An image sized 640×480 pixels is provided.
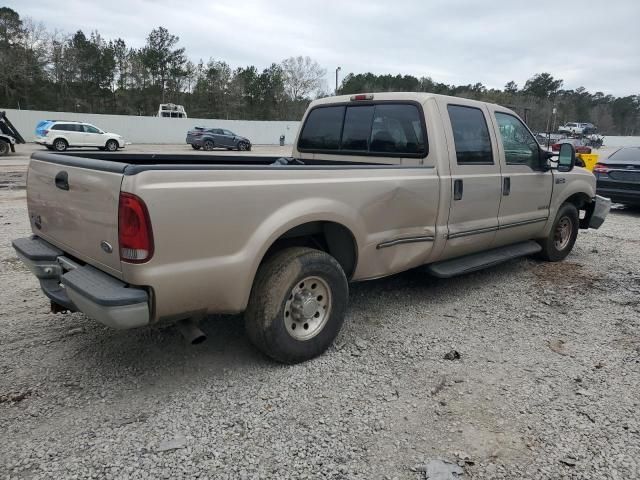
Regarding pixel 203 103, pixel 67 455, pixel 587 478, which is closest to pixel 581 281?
pixel 587 478

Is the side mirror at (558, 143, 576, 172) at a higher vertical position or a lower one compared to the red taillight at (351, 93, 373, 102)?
lower

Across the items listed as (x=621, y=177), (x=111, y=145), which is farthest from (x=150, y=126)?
(x=621, y=177)

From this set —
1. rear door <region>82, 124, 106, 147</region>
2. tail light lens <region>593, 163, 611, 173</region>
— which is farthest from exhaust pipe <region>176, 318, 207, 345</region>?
rear door <region>82, 124, 106, 147</region>

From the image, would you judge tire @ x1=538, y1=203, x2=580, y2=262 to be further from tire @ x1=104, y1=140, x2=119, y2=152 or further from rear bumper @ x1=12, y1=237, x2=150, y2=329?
tire @ x1=104, y1=140, x2=119, y2=152

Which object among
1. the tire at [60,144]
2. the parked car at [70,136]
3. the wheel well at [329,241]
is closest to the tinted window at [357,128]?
the wheel well at [329,241]

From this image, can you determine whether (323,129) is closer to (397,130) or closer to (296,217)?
(397,130)

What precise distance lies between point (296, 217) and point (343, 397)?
119 cm

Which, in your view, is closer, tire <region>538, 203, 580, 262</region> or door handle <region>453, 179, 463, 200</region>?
door handle <region>453, 179, 463, 200</region>

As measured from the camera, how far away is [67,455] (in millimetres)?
2375

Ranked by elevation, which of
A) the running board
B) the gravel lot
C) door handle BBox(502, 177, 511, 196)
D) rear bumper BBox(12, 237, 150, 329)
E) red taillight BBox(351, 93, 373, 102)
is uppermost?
red taillight BBox(351, 93, 373, 102)

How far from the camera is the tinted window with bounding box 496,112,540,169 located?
16.2 feet

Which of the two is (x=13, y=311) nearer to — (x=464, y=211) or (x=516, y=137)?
(x=464, y=211)

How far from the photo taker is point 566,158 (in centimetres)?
551

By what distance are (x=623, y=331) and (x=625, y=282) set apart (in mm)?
1667
